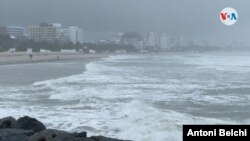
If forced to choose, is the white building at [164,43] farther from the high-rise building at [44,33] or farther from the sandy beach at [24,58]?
the sandy beach at [24,58]

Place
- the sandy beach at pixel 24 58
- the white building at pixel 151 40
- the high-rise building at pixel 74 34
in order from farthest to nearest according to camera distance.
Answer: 1. the white building at pixel 151 40
2. the high-rise building at pixel 74 34
3. the sandy beach at pixel 24 58

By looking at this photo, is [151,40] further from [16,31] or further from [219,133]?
[219,133]

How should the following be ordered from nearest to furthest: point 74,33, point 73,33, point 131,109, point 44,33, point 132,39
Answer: point 131,109 < point 44,33 < point 73,33 < point 74,33 < point 132,39

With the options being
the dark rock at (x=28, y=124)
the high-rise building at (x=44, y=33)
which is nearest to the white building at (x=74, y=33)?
the high-rise building at (x=44, y=33)

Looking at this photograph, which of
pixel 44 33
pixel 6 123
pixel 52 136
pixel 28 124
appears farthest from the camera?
pixel 44 33

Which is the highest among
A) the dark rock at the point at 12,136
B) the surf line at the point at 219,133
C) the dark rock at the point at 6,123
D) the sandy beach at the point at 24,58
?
the surf line at the point at 219,133

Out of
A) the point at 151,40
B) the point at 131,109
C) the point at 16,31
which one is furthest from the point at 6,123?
the point at 151,40

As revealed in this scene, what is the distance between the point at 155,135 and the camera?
8391 millimetres

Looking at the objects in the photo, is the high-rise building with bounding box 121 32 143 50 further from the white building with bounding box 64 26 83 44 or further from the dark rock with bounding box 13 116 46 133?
the dark rock with bounding box 13 116 46 133

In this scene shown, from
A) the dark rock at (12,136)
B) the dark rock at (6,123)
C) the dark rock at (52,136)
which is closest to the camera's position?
the dark rock at (12,136)

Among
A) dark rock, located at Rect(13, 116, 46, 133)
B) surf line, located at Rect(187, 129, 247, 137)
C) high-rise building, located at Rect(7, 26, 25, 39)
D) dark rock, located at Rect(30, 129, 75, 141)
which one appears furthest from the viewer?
high-rise building, located at Rect(7, 26, 25, 39)

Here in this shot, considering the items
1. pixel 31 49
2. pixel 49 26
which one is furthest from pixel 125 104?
pixel 49 26

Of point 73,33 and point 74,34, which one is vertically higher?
point 73,33

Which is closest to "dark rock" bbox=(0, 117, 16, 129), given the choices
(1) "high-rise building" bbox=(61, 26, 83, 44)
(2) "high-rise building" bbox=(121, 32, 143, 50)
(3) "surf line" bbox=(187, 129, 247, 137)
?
(3) "surf line" bbox=(187, 129, 247, 137)
